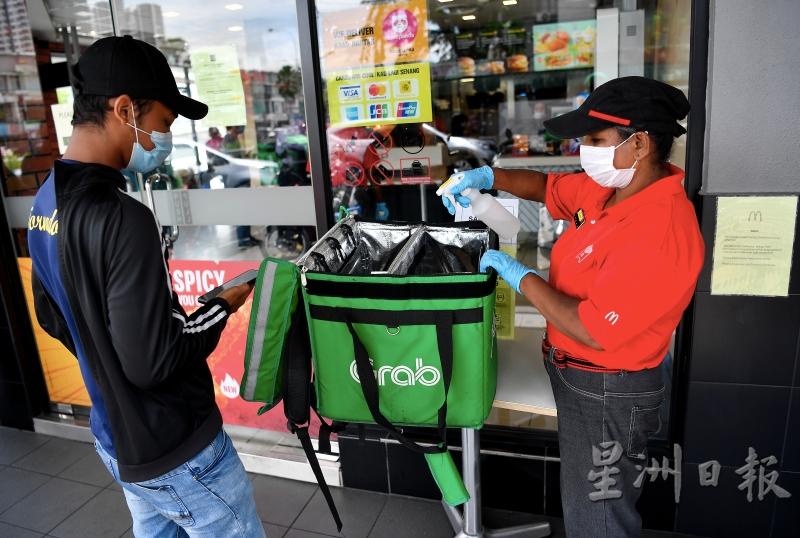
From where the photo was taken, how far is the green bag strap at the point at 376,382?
133 centimetres

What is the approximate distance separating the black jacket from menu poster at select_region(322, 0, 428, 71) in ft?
4.29

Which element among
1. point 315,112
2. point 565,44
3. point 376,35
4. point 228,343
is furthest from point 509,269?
point 565,44

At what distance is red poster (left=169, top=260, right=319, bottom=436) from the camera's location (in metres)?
2.57

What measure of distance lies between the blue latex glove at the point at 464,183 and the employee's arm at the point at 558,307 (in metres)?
0.39

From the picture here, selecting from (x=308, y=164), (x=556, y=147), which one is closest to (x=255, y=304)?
(x=308, y=164)

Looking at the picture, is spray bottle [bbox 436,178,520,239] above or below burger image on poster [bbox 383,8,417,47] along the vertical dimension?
below

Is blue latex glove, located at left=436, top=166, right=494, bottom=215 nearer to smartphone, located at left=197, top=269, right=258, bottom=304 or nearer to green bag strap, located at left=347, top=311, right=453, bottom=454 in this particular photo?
green bag strap, located at left=347, top=311, right=453, bottom=454

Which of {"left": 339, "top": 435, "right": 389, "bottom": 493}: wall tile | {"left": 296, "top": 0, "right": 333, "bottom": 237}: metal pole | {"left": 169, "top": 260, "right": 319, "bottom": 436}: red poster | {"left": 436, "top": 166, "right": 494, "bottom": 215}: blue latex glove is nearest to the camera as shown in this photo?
{"left": 436, "top": 166, "right": 494, "bottom": 215}: blue latex glove

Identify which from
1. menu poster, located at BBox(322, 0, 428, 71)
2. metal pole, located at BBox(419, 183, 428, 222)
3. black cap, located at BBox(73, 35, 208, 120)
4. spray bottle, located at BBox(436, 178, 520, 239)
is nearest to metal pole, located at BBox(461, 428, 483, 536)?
spray bottle, located at BBox(436, 178, 520, 239)

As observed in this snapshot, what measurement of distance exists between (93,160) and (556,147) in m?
4.08

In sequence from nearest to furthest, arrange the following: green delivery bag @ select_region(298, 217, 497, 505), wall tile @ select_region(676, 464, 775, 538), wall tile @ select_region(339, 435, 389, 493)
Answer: green delivery bag @ select_region(298, 217, 497, 505) → wall tile @ select_region(676, 464, 775, 538) → wall tile @ select_region(339, 435, 389, 493)

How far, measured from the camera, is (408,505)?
2328 millimetres

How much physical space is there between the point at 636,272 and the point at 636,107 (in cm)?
37

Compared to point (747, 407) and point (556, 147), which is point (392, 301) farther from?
point (556, 147)
